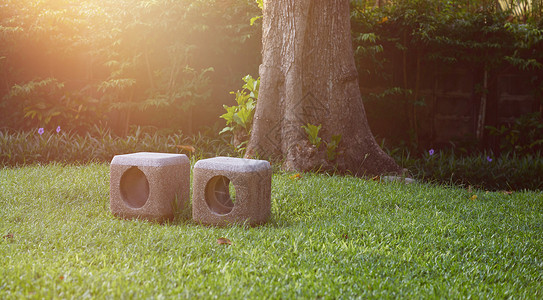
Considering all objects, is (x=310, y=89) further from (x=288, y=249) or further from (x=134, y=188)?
(x=288, y=249)

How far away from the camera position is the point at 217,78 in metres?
8.02

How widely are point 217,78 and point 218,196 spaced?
4436 millimetres

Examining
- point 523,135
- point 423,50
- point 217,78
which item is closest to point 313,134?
point 217,78

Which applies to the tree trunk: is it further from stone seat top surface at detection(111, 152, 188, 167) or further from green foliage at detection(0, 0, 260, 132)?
stone seat top surface at detection(111, 152, 188, 167)

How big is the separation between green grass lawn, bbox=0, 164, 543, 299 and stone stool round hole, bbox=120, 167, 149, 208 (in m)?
0.21

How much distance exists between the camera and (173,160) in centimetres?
373

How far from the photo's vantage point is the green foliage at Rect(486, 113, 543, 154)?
26.4 feet

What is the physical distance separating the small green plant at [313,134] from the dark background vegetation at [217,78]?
58.7 inches

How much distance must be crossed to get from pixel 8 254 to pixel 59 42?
542 centimetres

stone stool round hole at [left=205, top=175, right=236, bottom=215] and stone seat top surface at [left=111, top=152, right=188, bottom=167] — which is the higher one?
stone seat top surface at [left=111, top=152, right=188, bottom=167]

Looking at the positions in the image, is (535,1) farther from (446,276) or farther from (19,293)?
(19,293)

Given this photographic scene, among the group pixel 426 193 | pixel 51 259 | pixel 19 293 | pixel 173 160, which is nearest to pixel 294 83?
pixel 426 193

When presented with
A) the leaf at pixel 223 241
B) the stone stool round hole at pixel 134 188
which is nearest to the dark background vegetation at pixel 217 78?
the stone stool round hole at pixel 134 188

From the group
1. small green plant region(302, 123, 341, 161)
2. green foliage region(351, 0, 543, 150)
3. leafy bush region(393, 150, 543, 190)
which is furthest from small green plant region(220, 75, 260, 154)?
green foliage region(351, 0, 543, 150)
